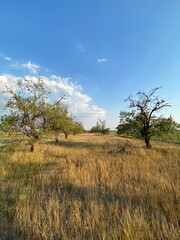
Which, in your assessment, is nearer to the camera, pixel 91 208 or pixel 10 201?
pixel 91 208

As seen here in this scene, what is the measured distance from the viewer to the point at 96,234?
2.51 metres

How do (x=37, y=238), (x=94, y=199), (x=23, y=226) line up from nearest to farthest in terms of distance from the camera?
1. (x=37, y=238)
2. (x=23, y=226)
3. (x=94, y=199)

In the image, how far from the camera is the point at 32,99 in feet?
33.3

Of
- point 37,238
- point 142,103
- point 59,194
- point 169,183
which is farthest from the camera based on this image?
point 142,103

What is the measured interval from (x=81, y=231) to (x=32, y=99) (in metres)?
9.03

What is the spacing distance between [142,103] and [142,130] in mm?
2370

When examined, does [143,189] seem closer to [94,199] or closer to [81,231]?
[94,199]

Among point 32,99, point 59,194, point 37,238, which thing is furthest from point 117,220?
point 32,99

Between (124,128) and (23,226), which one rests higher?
(124,128)

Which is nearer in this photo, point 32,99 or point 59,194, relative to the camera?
point 59,194

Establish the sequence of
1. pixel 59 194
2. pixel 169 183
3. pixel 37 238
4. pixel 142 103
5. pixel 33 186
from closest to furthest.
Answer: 1. pixel 37 238
2. pixel 59 194
3. pixel 169 183
4. pixel 33 186
5. pixel 142 103

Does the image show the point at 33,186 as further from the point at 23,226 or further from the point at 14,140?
the point at 14,140

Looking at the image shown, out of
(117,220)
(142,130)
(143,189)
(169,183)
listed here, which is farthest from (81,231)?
(142,130)

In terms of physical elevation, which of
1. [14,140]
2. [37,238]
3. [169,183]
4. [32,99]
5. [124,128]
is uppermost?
[32,99]
